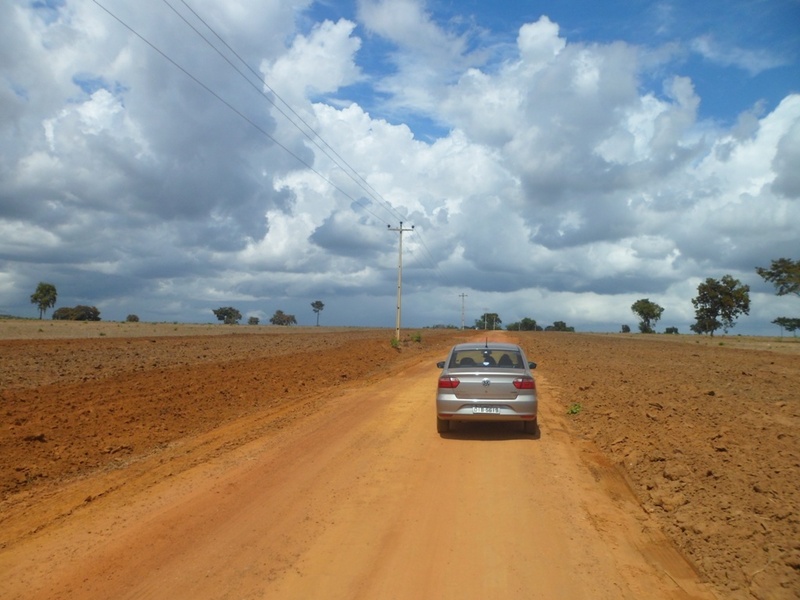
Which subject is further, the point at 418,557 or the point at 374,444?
the point at 374,444

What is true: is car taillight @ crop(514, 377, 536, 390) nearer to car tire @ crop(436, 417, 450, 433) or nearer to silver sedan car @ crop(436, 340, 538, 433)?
silver sedan car @ crop(436, 340, 538, 433)

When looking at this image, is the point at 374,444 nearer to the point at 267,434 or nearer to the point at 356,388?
the point at 267,434

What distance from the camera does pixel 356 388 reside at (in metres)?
19.9

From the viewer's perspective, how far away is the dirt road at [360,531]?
5414 millimetres

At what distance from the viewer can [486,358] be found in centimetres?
1261

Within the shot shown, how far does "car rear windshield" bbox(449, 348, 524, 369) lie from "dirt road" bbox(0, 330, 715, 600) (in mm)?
1867

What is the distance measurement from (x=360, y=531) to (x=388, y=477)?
6.80ft

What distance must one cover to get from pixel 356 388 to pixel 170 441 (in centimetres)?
817

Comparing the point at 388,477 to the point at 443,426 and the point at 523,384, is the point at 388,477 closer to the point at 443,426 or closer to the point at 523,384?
the point at 443,426

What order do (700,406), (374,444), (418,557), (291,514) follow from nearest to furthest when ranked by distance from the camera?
(418,557) < (291,514) < (374,444) < (700,406)

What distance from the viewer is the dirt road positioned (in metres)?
5.41

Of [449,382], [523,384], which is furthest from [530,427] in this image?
[449,382]

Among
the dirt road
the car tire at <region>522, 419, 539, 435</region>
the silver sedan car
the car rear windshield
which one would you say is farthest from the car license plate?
the car rear windshield

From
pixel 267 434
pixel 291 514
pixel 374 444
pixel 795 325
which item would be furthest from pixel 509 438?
pixel 795 325
